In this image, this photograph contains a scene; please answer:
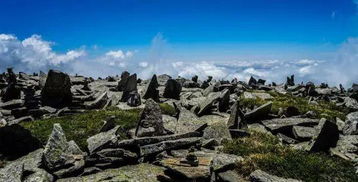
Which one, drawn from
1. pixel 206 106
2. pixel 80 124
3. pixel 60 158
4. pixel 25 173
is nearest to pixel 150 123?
pixel 60 158

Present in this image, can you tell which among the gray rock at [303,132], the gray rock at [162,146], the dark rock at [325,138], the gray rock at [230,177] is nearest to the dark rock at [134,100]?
the gray rock at [162,146]

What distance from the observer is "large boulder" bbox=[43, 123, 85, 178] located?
19.4m

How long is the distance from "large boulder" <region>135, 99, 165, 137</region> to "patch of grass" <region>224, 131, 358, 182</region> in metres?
4.77

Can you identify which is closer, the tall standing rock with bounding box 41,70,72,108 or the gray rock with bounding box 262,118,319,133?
the gray rock with bounding box 262,118,319,133

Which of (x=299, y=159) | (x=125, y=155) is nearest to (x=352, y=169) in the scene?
(x=299, y=159)

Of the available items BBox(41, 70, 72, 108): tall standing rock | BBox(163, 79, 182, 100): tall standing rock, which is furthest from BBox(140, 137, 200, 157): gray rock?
BBox(163, 79, 182, 100): tall standing rock

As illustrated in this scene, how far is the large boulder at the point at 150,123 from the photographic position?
24438mm

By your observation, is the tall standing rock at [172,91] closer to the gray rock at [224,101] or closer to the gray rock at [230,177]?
the gray rock at [224,101]

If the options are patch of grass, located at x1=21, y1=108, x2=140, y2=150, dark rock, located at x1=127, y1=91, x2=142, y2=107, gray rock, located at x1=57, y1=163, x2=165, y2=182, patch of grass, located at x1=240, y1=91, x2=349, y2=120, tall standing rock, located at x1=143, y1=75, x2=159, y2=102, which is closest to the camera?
gray rock, located at x1=57, y1=163, x2=165, y2=182

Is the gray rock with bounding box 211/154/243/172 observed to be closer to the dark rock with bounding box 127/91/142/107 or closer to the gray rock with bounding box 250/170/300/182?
the gray rock with bounding box 250/170/300/182

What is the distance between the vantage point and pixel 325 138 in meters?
23.7

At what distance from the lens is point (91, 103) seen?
1581 inches

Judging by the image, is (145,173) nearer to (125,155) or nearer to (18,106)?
(125,155)

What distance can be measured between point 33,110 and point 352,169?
90.4 ft
